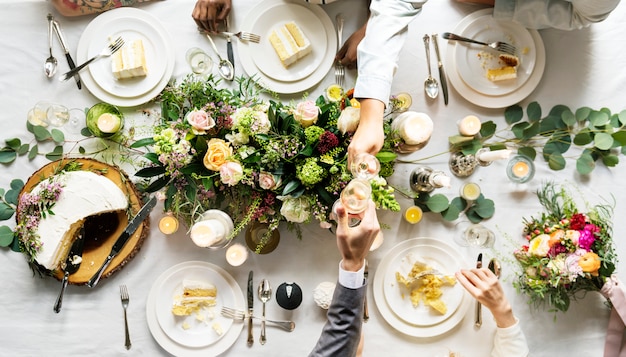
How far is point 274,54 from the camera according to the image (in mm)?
1816

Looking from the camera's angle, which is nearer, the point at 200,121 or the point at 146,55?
the point at 200,121

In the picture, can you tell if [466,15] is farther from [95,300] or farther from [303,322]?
[95,300]

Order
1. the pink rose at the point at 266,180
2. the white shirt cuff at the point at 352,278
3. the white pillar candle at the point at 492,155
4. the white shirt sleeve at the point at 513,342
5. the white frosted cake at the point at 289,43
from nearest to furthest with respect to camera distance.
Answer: the white shirt cuff at the point at 352,278 < the pink rose at the point at 266,180 < the white pillar candle at the point at 492,155 < the white shirt sleeve at the point at 513,342 < the white frosted cake at the point at 289,43

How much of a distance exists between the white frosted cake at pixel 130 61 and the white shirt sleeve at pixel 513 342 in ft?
5.62

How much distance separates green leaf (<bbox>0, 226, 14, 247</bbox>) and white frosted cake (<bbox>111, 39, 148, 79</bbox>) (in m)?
0.74

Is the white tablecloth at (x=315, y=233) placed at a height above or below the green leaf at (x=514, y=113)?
below

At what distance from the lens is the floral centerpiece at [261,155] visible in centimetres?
142

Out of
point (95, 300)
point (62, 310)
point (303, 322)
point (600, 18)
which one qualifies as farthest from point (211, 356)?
point (600, 18)

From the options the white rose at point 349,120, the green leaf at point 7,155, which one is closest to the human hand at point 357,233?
the white rose at point 349,120

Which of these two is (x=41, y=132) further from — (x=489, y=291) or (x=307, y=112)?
(x=489, y=291)

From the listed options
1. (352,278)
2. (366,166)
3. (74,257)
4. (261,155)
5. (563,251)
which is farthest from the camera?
(74,257)

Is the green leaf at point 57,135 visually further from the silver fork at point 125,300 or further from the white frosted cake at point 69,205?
the silver fork at point 125,300

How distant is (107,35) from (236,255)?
102cm

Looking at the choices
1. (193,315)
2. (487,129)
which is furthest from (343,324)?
(487,129)
